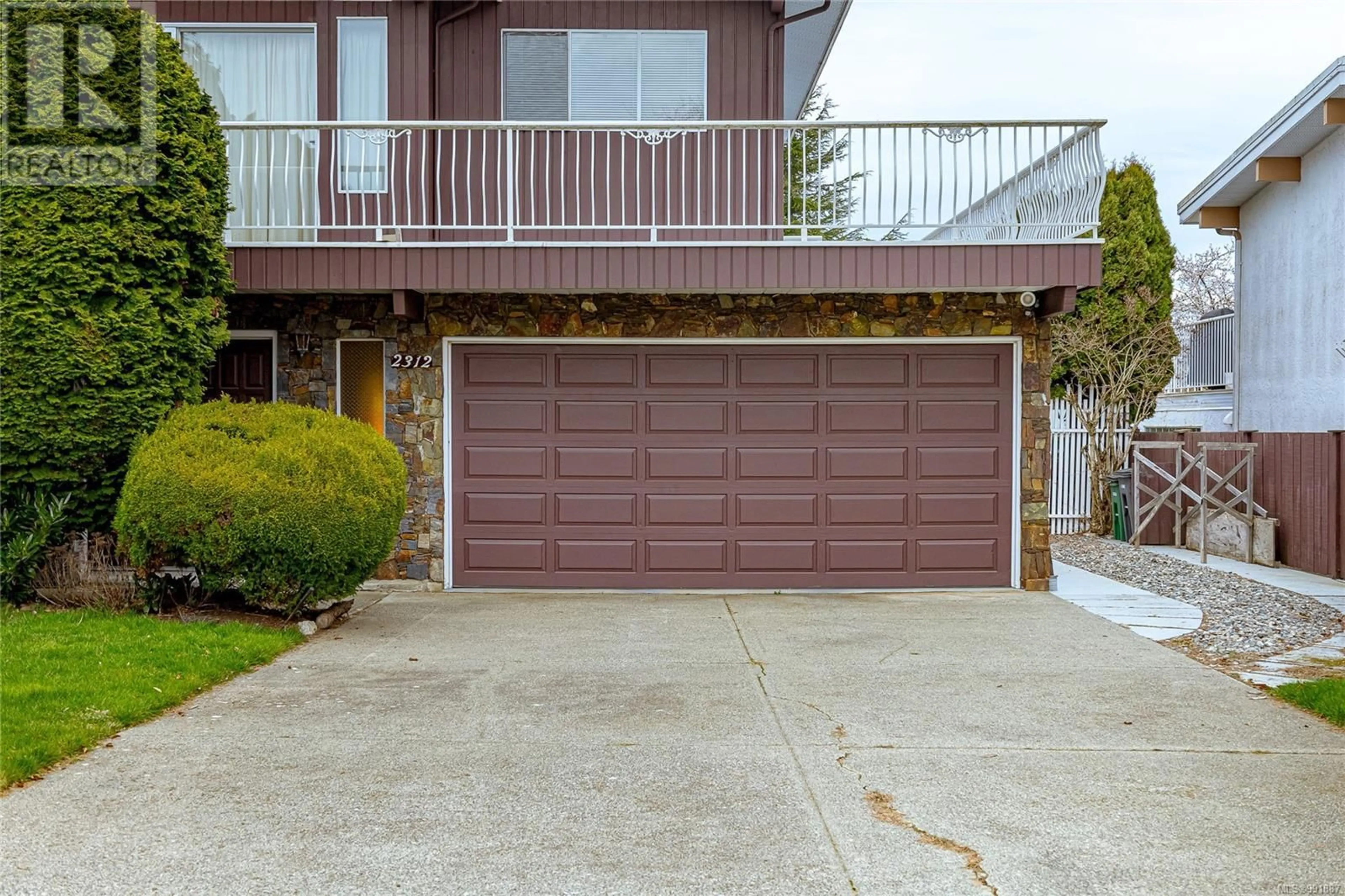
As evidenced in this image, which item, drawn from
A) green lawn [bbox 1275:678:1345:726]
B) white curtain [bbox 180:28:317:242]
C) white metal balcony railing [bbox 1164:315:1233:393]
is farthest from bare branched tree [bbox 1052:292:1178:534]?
white curtain [bbox 180:28:317:242]

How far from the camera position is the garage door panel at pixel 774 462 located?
10.8 meters

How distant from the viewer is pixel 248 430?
8305 mm

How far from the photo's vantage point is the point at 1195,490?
15.2 metres

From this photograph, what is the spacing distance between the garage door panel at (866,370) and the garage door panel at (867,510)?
1.05 meters

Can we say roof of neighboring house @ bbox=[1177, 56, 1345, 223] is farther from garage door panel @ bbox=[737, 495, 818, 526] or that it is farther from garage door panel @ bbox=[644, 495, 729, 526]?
garage door panel @ bbox=[644, 495, 729, 526]

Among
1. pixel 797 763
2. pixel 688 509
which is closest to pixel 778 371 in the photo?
pixel 688 509

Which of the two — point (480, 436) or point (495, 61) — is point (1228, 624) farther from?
point (495, 61)

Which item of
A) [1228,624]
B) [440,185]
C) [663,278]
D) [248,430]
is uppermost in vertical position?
[440,185]

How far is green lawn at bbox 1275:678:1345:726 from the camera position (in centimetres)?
589

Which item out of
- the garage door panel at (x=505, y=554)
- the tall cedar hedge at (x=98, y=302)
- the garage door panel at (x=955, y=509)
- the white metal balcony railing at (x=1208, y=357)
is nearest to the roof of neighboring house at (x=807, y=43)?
the garage door panel at (x=955, y=509)

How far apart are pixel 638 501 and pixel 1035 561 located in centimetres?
380

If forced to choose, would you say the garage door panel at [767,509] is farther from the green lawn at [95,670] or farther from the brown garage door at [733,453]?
the green lawn at [95,670]

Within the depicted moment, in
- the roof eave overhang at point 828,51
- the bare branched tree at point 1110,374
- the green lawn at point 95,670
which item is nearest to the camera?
the green lawn at point 95,670

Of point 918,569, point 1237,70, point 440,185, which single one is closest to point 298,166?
point 440,185
